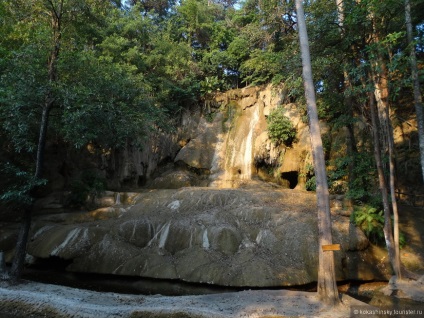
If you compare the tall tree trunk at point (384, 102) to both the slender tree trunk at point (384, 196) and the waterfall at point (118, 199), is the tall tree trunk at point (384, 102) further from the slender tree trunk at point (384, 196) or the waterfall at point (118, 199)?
the waterfall at point (118, 199)

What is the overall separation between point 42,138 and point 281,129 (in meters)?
14.2

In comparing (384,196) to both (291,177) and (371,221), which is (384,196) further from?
(291,177)

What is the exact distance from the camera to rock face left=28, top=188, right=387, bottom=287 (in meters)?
11.7

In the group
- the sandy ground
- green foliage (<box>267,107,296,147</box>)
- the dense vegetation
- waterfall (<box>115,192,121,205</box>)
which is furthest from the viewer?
green foliage (<box>267,107,296,147</box>)

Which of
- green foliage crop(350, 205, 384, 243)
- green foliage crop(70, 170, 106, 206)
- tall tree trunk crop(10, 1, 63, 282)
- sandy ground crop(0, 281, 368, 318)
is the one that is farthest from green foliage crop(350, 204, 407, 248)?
green foliage crop(70, 170, 106, 206)

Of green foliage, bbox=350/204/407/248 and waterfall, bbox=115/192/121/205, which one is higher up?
waterfall, bbox=115/192/121/205

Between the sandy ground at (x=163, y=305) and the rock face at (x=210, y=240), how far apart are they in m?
2.16

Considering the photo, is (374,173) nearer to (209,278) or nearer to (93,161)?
(209,278)

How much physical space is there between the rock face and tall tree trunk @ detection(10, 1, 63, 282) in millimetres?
2584

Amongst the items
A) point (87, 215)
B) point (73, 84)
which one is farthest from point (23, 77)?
point (87, 215)

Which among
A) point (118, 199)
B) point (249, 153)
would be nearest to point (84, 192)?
point (118, 199)

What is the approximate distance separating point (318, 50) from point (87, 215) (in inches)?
530

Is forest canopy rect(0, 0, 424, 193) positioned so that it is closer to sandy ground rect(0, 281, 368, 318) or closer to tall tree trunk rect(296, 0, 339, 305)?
tall tree trunk rect(296, 0, 339, 305)

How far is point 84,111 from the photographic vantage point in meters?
11.3
